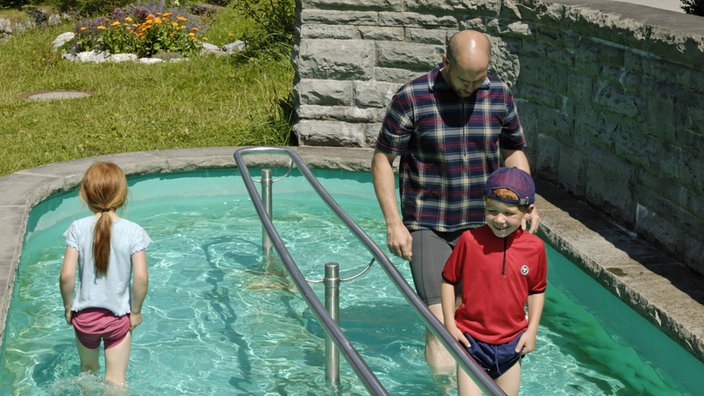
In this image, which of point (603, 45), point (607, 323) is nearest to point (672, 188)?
point (607, 323)

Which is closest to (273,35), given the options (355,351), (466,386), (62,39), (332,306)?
(62,39)

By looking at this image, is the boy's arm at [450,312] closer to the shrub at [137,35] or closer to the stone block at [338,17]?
the stone block at [338,17]

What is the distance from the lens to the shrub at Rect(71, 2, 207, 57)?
1378 centimetres

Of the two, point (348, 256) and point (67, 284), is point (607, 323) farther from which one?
point (67, 284)

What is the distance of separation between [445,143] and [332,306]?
98 cm

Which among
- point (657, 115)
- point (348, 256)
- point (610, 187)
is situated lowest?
point (348, 256)

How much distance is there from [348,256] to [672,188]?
2.43m

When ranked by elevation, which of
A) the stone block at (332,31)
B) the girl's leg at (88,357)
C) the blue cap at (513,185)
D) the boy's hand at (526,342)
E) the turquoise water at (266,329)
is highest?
the stone block at (332,31)

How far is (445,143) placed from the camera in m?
4.68

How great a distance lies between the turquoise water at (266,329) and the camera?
211 inches

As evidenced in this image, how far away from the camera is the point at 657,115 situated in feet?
20.6

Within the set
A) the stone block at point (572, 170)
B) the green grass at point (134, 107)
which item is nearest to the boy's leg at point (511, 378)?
the stone block at point (572, 170)

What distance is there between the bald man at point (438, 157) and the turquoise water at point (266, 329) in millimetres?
825

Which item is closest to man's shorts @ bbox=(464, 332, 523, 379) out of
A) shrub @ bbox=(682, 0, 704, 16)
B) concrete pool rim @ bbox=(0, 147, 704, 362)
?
concrete pool rim @ bbox=(0, 147, 704, 362)
